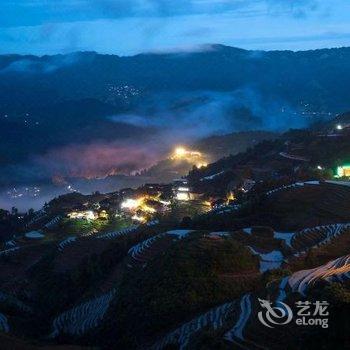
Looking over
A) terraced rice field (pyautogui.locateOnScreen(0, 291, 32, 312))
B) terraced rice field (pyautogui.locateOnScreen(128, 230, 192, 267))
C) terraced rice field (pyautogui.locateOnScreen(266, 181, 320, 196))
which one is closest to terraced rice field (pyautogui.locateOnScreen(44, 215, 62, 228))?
terraced rice field (pyautogui.locateOnScreen(0, 291, 32, 312))

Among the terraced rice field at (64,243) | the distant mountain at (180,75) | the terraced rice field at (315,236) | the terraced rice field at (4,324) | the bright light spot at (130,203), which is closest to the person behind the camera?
the terraced rice field at (4,324)

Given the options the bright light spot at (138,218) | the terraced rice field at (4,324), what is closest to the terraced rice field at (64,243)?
the bright light spot at (138,218)

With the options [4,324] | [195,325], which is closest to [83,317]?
[4,324]

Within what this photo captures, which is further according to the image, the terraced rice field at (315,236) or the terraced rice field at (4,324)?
the terraced rice field at (315,236)

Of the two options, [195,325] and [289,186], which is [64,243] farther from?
[195,325]

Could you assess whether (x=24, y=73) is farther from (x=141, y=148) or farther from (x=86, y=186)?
(x=86, y=186)

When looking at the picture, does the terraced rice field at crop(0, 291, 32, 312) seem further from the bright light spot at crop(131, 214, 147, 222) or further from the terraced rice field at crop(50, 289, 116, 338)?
the bright light spot at crop(131, 214, 147, 222)

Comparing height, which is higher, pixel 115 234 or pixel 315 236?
pixel 115 234

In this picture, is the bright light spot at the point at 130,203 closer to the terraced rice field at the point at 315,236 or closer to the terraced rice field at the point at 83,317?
the terraced rice field at the point at 315,236
